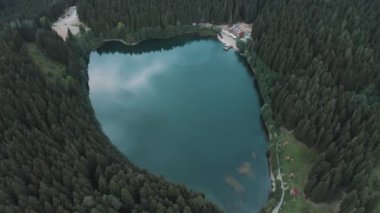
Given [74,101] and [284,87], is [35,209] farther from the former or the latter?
[284,87]

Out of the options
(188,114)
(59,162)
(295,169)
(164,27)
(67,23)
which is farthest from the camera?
(164,27)

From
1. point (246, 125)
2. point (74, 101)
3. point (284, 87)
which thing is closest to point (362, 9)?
point (284, 87)

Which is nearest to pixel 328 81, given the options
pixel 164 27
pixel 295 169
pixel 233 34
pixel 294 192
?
pixel 295 169

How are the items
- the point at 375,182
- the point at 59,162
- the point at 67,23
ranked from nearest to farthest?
the point at 59,162
the point at 375,182
the point at 67,23

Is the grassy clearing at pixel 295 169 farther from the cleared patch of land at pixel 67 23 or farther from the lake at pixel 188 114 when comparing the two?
the cleared patch of land at pixel 67 23

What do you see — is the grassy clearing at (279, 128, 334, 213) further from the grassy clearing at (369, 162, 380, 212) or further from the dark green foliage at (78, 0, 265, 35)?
the dark green foliage at (78, 0, 265, 35)

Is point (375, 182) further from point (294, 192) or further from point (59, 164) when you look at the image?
point (59, 164)
